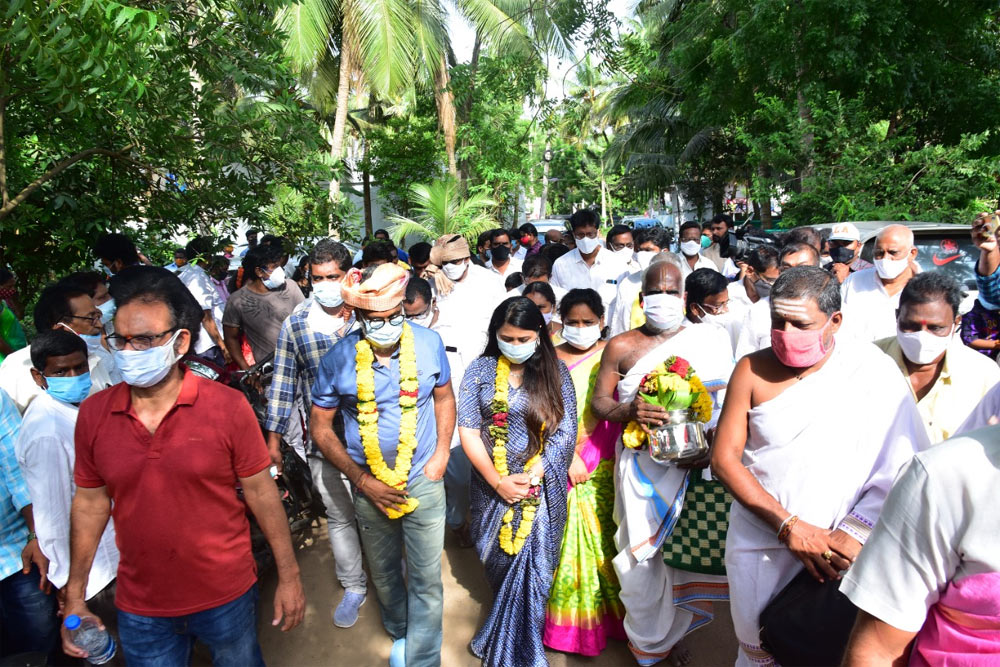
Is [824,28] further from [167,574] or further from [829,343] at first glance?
[167,574]

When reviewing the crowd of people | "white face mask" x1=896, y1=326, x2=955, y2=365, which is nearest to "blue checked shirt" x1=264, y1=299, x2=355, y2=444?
the crowd of people

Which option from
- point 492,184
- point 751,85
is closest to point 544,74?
point 492,184

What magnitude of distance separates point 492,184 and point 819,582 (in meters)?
17.4

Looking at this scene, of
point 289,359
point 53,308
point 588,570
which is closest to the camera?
point 588,570

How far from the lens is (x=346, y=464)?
3.09m

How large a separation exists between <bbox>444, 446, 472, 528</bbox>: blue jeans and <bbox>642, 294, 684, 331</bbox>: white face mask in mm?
1789

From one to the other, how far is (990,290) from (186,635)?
194 inches

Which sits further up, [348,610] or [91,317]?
[91,317]

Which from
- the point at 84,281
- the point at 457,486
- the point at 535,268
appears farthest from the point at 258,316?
the point at 535,268

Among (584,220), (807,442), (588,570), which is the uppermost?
(584,220)

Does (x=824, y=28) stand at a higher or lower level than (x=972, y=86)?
higher

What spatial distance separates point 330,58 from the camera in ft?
59.4

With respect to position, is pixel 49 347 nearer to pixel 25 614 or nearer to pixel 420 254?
pixel 25 614

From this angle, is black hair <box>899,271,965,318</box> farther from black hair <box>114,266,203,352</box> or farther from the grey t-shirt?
the grey t-shirt
